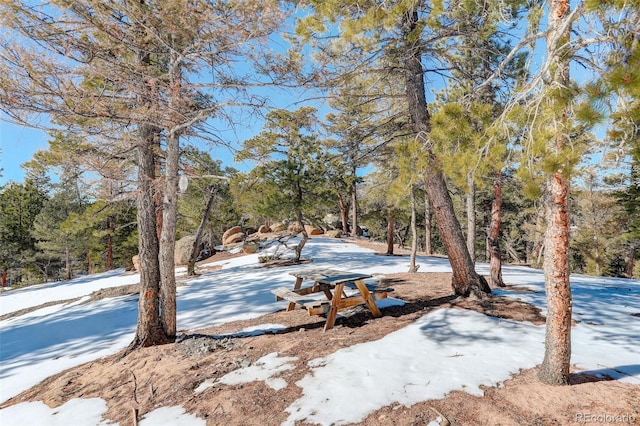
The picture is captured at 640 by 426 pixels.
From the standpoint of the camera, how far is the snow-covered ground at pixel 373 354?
2955 millimetres

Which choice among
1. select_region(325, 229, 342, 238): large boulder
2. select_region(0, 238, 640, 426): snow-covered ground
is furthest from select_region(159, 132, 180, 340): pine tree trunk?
select_region(325, 229, 342, 238): large boulder

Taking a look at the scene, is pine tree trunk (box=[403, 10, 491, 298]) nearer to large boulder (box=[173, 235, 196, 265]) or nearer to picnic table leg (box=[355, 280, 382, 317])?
picnic table leg (box=[355, 280, 382, 317])

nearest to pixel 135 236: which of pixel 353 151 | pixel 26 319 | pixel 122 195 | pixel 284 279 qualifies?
pixel 26 319

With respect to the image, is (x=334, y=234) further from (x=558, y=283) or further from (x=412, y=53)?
(x=558, y=283)

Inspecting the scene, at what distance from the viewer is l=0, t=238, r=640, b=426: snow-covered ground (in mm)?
2955

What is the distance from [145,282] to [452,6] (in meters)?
7.09

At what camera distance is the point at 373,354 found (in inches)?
146

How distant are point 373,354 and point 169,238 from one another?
3648 mm

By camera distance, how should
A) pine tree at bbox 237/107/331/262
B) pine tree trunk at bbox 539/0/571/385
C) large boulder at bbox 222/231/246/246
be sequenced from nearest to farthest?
pine tree trunk at bbox 539/0/571/385 → pine tree at bbox 237/107/331/262 → large boulder at bbox 222/231/246/246

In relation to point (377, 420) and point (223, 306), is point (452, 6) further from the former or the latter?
point (223, 306)

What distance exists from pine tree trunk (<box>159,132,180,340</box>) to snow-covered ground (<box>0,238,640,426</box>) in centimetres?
125

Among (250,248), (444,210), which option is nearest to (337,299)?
(444,210)

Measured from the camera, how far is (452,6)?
5.20 metres

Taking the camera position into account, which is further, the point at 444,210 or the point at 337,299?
the point at 444,210
